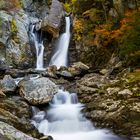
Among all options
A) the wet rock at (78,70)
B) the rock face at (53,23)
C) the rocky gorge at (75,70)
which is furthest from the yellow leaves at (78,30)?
the wet rock at (78,70)

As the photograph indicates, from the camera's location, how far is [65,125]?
541 inches

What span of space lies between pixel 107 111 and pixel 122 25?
7.68m

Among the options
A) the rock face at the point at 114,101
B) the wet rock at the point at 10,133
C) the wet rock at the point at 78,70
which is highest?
the wet rock at the point at 78,70

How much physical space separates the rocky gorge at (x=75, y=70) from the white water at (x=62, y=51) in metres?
0.42

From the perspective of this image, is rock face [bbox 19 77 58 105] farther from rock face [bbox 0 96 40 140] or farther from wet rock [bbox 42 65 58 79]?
wet rock [bbox 42 65 58 79]

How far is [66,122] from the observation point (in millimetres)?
14016

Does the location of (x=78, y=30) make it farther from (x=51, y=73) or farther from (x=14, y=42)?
(x=51, y=73)

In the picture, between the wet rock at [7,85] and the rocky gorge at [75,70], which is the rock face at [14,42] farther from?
the wet rock at [7,85]

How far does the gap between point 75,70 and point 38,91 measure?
5.95 metres

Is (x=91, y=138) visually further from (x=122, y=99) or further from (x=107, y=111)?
(x=122, y=99)

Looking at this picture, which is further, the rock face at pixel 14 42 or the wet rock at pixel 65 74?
the rock face at pixel 14 42

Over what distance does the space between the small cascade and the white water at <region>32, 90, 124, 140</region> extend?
910cm

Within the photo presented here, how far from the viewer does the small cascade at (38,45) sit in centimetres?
2527

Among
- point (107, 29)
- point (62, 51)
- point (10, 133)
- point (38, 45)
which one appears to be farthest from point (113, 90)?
point (38, 45)
